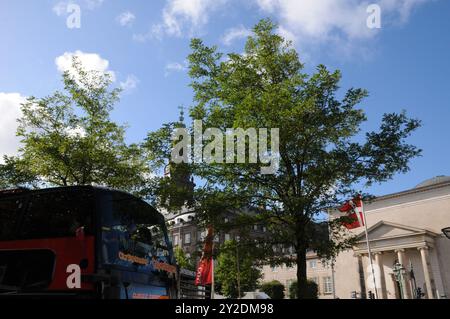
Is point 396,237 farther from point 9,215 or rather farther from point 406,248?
point 9,215

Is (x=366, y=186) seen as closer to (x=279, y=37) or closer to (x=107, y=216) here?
(x=279, y=37)

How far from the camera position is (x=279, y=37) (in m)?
19.5

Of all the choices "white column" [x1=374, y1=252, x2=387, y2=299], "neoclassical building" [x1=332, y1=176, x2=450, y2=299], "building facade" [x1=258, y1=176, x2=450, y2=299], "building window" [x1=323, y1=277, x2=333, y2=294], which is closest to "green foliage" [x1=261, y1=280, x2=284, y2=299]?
"building facade" [x1=258, y1=176, x2=450, y2=299]

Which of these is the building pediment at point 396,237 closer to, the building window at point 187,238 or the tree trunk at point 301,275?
the tree trunk at point 301,275

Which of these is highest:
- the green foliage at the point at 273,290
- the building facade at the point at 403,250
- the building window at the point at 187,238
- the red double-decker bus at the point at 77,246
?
the building window at the point at 187,238

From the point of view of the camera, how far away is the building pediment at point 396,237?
58.3m

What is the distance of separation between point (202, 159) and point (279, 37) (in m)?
7.51

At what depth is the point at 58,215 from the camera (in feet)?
22.4

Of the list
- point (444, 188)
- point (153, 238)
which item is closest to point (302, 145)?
point (153, 238)

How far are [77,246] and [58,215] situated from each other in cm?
81

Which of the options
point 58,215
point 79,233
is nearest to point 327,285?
point 58,215

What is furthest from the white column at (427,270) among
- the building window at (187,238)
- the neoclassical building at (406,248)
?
the building window at (187,238)

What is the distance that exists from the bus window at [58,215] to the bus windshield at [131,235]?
298mm
